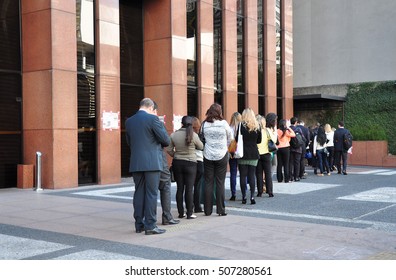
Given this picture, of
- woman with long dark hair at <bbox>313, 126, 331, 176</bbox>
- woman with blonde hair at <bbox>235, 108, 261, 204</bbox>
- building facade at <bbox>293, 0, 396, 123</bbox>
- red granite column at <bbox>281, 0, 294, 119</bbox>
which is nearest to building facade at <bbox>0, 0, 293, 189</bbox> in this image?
woman with long dark hair at <bbox>313, 126, 331, 176</bbox>

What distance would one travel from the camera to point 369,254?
19.2 feet

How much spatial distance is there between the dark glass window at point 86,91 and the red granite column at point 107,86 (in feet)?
Result: 0.54

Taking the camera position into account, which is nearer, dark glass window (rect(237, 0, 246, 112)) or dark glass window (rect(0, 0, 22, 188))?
dark glass window (rect(0, 0, 22, 188))

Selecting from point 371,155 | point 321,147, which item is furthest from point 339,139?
point 371,155

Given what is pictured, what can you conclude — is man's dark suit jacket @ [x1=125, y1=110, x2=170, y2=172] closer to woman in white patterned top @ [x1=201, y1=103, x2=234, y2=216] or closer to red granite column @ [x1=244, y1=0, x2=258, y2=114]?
woman in white patterned top @ [x1=201, y1=103, x2=234, y2=216]

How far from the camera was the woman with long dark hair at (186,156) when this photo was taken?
27.5ft

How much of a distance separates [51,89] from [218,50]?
853 centimetres

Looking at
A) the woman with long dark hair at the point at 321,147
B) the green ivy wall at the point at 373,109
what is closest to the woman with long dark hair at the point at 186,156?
the woman with long dark hair at the point at 321,147

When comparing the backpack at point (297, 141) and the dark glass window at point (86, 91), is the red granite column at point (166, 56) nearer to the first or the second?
the dark glass window at point (86, 91)

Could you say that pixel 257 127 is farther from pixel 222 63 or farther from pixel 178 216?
pixel 222 63

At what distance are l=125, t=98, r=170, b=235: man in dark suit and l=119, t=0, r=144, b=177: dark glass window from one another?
983cm

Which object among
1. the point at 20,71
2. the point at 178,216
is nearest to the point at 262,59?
the point at 20,71

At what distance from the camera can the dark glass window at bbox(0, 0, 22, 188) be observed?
1345 cm

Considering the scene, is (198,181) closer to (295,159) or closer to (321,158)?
(295,159)
